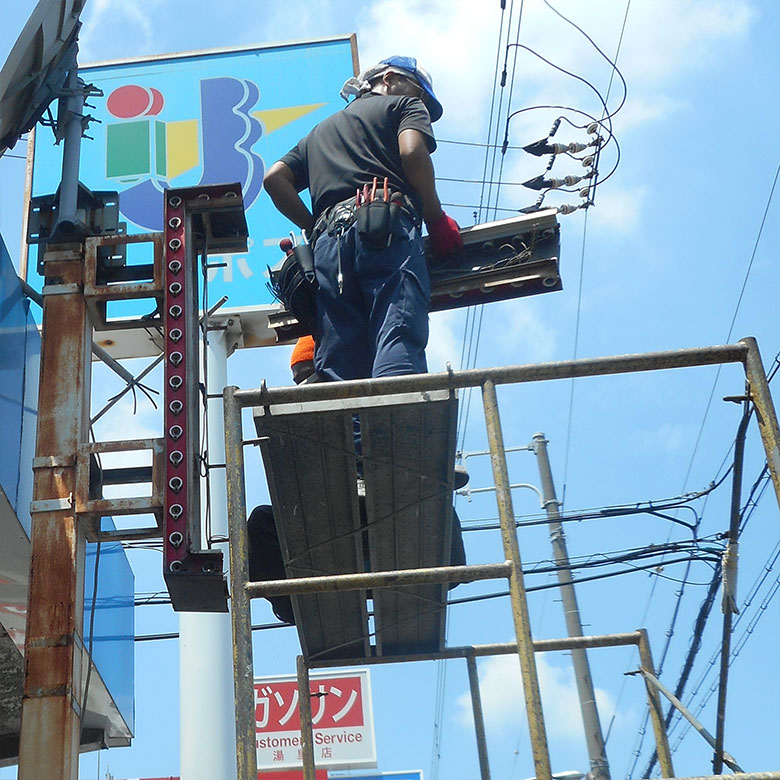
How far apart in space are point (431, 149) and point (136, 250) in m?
6.97

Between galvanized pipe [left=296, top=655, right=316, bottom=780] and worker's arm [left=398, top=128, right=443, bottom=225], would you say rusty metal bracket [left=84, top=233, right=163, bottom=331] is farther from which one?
galvanized pipe [left=296, top=655, right=316, bottom=780]

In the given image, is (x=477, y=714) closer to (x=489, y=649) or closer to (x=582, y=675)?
(x=489, y=649)

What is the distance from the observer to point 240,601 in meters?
3.74

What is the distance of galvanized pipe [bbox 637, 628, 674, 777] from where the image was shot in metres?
5.51

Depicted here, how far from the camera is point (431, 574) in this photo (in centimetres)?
386

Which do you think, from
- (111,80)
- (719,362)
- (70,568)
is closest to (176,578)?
(70,568)

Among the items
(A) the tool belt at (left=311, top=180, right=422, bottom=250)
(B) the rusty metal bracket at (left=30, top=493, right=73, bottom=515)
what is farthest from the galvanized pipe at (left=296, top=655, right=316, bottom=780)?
(A) the tool belt at (left=311, top=180, right=422, bottom=250)

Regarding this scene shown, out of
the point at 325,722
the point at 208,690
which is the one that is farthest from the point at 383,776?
the point at 208,690

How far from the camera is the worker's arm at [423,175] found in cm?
532

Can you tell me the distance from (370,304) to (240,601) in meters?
1.81

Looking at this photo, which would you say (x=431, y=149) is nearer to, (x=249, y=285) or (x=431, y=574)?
(x=431, y=574)

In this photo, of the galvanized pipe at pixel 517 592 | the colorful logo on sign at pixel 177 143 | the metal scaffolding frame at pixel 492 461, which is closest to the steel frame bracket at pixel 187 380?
the metal scaffolding frame at pixel 492 461

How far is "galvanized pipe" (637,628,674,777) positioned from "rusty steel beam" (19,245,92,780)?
2847 millimetres

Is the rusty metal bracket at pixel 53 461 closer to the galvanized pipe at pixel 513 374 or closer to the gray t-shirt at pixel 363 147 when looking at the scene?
the gray t-shirt at pixel 363 147
